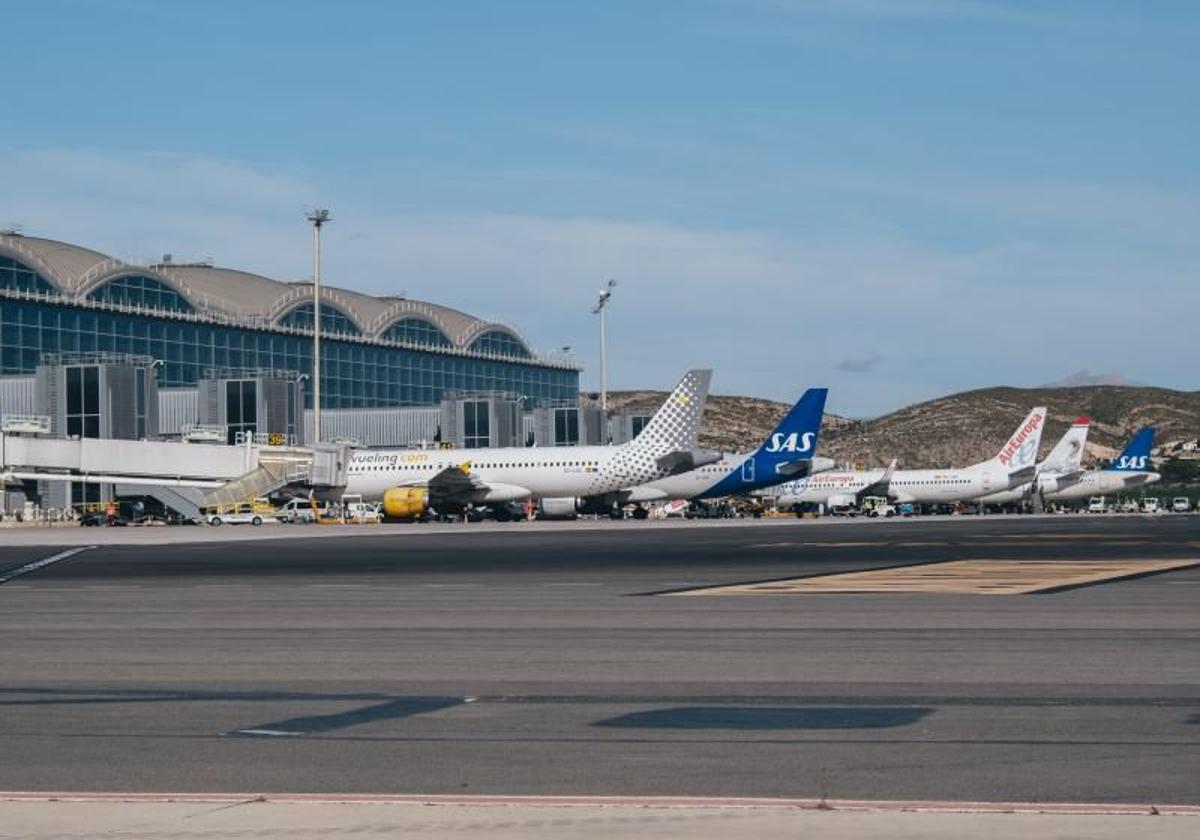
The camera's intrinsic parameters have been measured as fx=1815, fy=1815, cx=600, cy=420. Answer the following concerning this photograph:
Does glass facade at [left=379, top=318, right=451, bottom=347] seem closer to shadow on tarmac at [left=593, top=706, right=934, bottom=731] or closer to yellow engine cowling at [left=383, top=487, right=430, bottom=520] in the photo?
yellow engine cowling at [left=383, top=487, right=430, bottom=520]

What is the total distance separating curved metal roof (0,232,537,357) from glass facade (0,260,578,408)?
116 centimetres

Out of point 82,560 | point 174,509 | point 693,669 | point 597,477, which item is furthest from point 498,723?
point 174,509

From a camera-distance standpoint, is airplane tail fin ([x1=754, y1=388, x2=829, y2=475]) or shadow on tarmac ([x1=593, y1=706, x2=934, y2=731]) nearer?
shadow on tarmac ([x1=593, y1=706, x2=934, y2=731])

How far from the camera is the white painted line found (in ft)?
119

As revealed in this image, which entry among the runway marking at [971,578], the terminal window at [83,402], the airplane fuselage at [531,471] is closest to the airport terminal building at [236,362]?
the terminal window at [83,402]

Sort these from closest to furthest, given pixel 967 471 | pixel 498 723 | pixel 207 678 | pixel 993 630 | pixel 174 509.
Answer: pixel 498 723 → pixel 207 678 → pixel 993 630 → pixel 174 509 → pixel 967 471

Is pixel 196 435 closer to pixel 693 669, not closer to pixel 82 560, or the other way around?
pixel 82 560

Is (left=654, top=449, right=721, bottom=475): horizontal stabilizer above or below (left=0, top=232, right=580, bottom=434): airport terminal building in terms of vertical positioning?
below

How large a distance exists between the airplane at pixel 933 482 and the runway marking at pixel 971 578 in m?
75.3

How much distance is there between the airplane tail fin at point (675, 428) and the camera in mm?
83188

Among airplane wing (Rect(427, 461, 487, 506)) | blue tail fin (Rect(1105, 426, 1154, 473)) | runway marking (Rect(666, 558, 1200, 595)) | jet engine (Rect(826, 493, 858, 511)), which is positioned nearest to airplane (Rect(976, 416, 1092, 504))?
blue tail fin (Rect(1105, 426, 1154, 473))

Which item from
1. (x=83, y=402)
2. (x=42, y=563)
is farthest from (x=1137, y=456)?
(x=42, y=563)

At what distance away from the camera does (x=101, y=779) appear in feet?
35.1

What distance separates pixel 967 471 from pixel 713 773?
10762 cm
